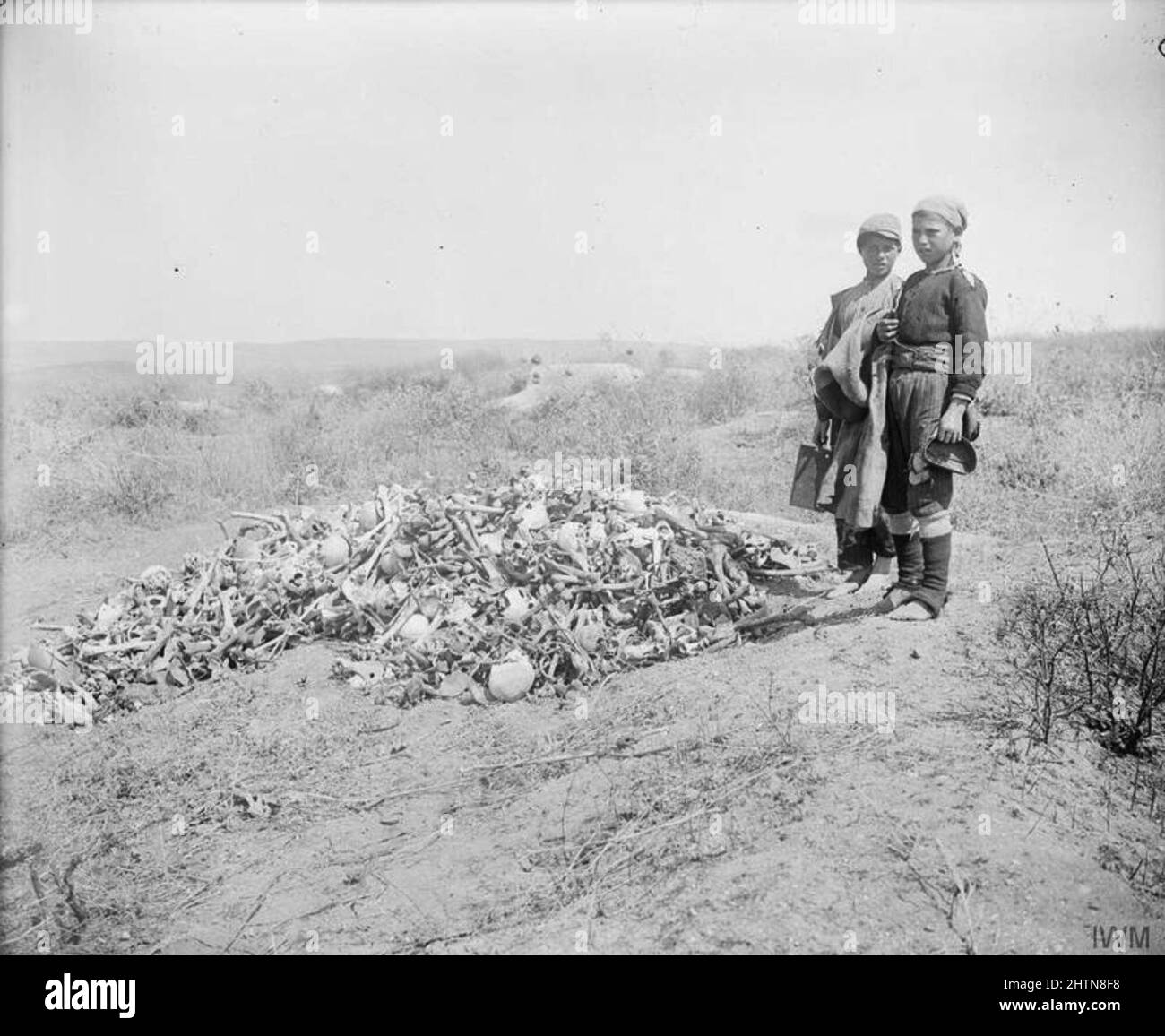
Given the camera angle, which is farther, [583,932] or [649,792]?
→ [649,792]

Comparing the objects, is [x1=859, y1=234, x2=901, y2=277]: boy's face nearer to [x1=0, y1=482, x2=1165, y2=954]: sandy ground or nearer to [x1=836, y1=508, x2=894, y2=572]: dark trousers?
[x1=836, y1=508, x2=894, y2=572]: dark trousers

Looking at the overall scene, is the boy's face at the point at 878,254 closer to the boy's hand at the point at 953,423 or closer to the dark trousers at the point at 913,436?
the dark trousers at the point at 913,436

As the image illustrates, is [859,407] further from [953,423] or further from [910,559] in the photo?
[910,559]

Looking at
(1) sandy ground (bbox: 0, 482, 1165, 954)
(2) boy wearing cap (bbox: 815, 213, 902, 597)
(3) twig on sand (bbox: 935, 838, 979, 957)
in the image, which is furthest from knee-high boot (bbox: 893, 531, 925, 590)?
(3) twig on sand (bbox: 935, 838, 979, 957)

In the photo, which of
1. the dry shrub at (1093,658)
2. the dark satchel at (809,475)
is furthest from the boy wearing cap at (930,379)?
the dry shrub at (1093,658)

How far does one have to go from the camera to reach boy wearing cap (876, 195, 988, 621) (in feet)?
14.5

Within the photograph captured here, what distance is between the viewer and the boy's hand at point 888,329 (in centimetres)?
464

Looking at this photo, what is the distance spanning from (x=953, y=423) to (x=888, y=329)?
1.81ft

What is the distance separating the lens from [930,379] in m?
4.53

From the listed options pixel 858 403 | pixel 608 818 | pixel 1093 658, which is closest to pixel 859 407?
pixel 858 403

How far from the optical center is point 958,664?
4.32m

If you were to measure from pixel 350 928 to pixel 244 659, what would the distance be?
2571 millimetres
